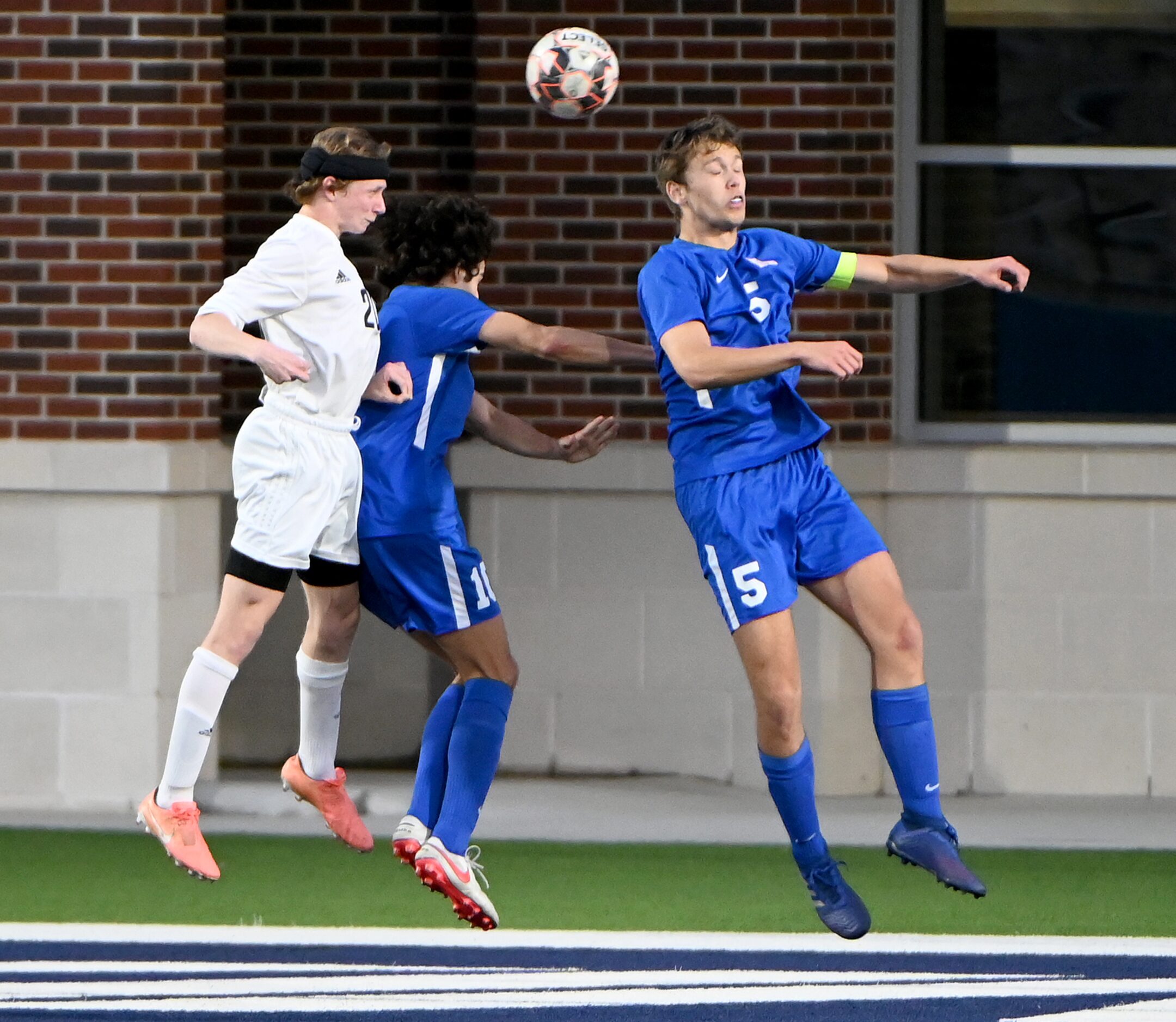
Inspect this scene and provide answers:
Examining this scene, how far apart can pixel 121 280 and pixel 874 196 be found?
11.2 feet

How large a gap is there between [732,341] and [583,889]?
2.90m

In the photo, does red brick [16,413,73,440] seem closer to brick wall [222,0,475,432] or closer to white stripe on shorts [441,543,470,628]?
brick wall [222,0,475,432]

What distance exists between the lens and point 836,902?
5863 millimetres

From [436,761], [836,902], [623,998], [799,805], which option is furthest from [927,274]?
[623,998]

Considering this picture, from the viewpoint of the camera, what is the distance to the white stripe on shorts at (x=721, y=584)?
589 centimetres

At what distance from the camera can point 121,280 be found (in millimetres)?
9875

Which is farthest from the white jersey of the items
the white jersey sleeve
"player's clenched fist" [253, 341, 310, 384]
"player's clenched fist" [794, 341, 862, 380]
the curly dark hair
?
"player's clenched fist" [794, 341, 862, 380]

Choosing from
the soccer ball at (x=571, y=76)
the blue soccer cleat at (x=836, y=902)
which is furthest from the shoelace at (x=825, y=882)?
the soccer ball at (x=571, y=76)

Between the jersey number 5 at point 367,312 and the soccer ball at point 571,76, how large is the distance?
4.20 ft

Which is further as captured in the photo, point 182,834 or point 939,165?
point 939,165

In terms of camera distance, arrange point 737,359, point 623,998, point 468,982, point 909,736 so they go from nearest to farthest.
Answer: point 737,359 → point 909,736 → point 623,998 → point 468,982

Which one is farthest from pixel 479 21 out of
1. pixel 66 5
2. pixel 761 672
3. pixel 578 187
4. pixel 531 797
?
pixel 761 672

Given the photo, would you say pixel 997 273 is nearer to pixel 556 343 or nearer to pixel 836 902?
pixel 556 343

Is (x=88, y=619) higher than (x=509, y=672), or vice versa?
(x=509, y=672)
